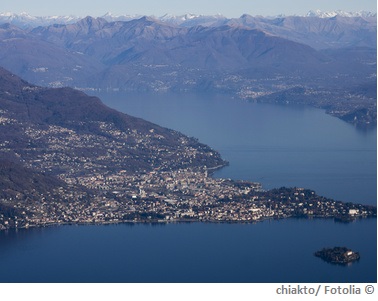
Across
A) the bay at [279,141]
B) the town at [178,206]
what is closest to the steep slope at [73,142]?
the town at [178,206]

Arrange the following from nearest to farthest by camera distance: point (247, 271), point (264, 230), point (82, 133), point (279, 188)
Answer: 1. point (247, 271)
2. point (264, 230)
3. point (279, 188)
4. point (82, 133)

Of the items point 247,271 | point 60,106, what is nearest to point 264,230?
point 247,271

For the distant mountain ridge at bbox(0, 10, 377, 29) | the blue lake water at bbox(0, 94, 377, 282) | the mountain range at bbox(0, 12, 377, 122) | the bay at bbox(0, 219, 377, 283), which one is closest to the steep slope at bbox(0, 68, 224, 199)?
the blue lake water at bbox(0, 94, 377, 282)

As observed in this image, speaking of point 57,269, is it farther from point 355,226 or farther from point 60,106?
point 60,106

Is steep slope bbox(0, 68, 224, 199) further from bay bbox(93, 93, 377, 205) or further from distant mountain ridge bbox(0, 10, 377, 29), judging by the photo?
distant mountain ridge bbox(0, 10, 377, 29)

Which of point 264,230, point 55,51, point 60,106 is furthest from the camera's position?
point 55,51

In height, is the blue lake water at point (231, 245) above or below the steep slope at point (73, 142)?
below

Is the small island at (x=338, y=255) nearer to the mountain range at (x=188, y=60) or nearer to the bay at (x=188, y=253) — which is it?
the bay at (x=188, y=253)

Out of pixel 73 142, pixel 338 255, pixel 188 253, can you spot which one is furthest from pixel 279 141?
pixel 338 255
